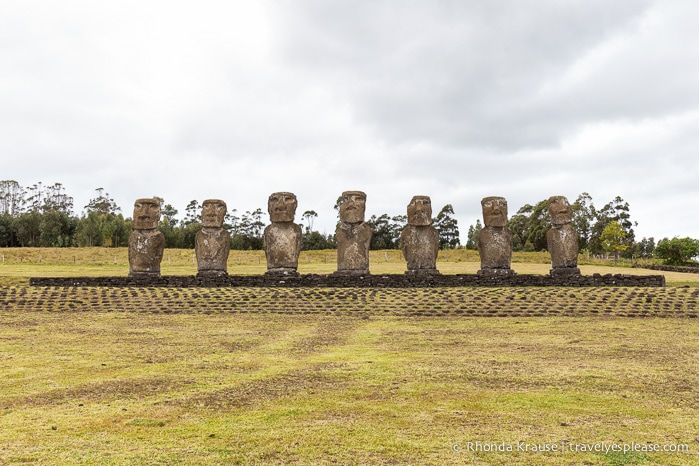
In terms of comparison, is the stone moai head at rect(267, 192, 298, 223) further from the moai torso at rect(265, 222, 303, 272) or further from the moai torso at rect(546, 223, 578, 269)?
the moai torso at rect(546, 223, 578, 269)

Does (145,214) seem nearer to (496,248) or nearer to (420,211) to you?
(420,211)

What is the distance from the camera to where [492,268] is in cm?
2273

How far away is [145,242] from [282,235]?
5421mm

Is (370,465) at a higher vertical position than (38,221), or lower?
lower

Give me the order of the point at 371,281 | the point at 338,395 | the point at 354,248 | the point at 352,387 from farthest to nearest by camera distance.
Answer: the point at 354,248, the point at 371,281, the point at 352,387, the point at 338,395

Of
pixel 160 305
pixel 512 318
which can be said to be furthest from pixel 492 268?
pixel 160 305

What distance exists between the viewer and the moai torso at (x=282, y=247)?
22375mm

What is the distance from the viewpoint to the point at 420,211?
22812 mm

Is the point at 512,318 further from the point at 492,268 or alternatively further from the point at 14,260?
the point at 14,260

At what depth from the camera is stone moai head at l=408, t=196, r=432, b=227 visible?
2281cm

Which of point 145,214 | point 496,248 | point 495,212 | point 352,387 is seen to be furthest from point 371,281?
point 352,387

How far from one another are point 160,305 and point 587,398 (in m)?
12.9

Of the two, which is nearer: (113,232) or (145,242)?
(145,242)

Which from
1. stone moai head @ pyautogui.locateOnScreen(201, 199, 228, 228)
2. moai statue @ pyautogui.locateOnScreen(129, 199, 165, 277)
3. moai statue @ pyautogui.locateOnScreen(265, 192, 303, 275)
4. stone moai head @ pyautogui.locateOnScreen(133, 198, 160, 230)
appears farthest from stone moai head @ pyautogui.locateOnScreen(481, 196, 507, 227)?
stone moai head @ pyautogui.locateOnScreen(133, 198, 160, 230)
